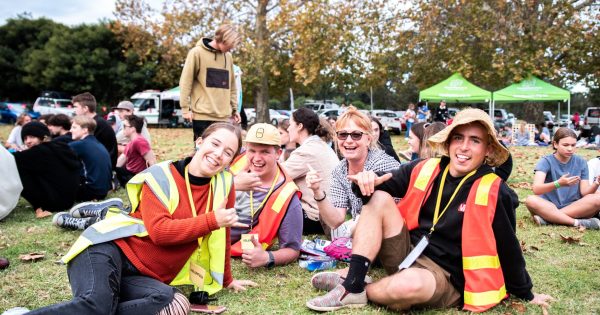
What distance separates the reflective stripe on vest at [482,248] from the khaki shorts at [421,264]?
0.12 metres

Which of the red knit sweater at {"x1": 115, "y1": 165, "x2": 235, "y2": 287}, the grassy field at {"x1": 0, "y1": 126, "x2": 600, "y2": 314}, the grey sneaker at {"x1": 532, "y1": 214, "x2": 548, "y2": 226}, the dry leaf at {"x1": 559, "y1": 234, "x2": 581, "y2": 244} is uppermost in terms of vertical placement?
the red knit sweater at {"x1": 115, "y1": 165, "x2": 235, "y2": 287}

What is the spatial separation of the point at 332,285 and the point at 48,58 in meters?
39.1

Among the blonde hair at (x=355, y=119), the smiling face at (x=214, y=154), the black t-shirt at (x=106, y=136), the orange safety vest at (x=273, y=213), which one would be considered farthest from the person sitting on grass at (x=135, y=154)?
the smiling face at (x=214, y=154)

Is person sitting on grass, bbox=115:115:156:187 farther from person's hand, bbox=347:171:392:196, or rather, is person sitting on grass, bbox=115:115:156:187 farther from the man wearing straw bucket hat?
person's hand, bbox=347:171:392:196

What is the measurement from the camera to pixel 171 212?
3.16 metres

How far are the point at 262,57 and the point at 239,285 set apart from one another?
75.6 feet

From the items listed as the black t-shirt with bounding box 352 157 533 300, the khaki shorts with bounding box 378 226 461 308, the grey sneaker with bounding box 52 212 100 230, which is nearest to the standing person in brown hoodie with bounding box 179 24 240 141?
the grey sneaker with bounding box 52 212 100 230

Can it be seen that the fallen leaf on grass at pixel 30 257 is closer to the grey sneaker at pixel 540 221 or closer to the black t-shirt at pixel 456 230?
the black t-shirt at pixel 456 230

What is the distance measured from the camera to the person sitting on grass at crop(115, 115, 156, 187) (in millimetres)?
7965

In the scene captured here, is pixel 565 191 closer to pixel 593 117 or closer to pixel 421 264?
pixel 421 264

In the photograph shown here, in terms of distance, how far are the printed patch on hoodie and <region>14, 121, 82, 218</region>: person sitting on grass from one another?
1978 millimetres

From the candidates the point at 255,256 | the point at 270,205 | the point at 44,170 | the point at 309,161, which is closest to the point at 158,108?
the point at 44,170

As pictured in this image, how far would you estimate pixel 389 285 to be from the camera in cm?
314

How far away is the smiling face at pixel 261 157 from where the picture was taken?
434 cm
